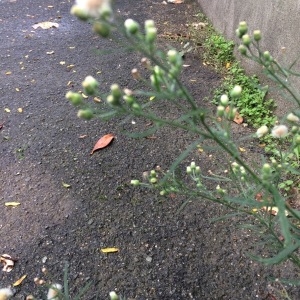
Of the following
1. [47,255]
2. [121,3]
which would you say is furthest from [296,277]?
[121,3]

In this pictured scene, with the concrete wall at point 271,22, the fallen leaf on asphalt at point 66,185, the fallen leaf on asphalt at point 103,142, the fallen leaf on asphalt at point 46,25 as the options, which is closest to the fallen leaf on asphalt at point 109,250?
the fallen leaf on asphalt at point 66,185

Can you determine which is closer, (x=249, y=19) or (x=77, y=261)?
(x=77, y=261)

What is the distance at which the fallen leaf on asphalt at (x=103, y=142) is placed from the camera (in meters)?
2.68

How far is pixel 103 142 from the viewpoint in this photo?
2723mm

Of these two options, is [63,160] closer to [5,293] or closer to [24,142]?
[24,142]

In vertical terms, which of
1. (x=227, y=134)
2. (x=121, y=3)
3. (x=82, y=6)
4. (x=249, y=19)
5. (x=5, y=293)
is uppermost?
(x=82, y=6)

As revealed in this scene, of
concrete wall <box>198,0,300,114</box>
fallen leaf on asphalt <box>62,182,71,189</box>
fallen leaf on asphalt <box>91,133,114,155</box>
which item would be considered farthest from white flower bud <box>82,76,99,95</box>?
fallen leaf on asphalt <box>91,133,114,155</box>

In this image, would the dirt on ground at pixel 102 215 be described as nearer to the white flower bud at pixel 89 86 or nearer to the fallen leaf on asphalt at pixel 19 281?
the fallen leaf on asphalt at pixel 19 281

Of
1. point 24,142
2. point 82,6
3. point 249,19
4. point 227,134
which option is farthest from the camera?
point 249,19

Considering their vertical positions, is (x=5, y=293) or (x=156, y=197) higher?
(x=5, y=293)

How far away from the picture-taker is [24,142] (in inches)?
109

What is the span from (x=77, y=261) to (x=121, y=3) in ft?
13.1

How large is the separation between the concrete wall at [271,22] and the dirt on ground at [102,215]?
1.68 ft

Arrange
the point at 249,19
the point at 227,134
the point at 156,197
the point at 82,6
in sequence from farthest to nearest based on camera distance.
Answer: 1. the point at 249,19
2. the point at 156,197
3. the point at 227,134
4. the point at 82,6
